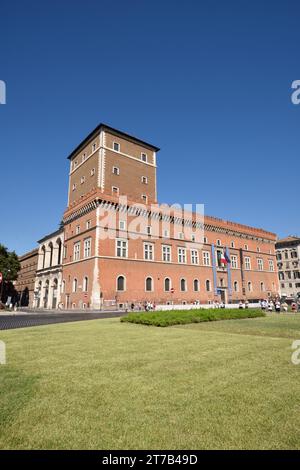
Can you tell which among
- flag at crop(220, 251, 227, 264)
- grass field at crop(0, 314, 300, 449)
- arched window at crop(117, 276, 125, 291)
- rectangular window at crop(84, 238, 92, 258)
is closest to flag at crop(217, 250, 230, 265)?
flag at crop(220, 251, 227, 264)

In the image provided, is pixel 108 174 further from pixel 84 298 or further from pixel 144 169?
pixel 84 298

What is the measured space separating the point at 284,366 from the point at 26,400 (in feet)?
16.2

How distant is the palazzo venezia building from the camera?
116ft

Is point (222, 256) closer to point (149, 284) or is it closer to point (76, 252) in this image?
point (149, 284)

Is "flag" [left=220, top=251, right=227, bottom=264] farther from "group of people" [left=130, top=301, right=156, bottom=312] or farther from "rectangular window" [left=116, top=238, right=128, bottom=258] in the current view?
"rectangular window" [left=116, top=238, right=128, bottom=258]

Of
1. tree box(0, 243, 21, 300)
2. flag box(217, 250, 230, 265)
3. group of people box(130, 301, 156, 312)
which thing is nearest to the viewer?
group of people box(130, 301, 156, 312)

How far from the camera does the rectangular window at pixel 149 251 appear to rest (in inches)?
1528

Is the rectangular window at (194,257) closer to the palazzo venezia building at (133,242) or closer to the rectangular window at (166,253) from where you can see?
the palazzo venezia building at (133,242)

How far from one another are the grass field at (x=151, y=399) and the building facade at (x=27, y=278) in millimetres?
56336

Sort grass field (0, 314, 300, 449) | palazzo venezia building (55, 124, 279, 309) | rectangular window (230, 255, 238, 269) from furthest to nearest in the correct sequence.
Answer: rectangular window (230, 255, 238, 269), palazzo venezia building (55, 124, 279, 309), grass field (0, 314, 300, 449)

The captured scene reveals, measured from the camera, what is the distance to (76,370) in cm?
574

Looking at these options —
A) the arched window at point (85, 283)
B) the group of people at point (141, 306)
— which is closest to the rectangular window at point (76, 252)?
the arched window at point (85, 283)

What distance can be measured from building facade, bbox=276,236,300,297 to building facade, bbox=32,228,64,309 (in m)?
55.0

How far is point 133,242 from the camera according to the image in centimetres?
3766
